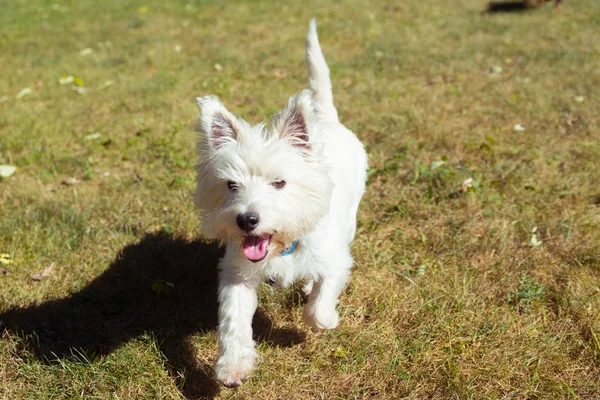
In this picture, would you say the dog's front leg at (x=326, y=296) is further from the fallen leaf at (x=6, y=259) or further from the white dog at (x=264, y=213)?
the fallen leaf at (x=6, y=259)

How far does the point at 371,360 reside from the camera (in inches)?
118

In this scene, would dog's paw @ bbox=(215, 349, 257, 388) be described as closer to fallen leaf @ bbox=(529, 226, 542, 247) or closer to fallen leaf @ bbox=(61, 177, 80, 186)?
fallen leaf @ bbox=(529, 226, 542, 247)

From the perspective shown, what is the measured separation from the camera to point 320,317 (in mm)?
2973

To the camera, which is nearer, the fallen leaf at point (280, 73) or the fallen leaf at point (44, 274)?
the fallen leaf at point (44, 274)

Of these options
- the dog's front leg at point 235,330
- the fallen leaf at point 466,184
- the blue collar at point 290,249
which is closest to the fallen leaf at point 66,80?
the fallen leaf at point 466,184

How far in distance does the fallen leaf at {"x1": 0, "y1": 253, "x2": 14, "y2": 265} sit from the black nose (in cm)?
220

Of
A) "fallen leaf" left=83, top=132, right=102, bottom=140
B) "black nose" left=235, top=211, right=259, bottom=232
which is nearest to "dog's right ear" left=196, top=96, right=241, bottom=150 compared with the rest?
"black nose" left=235, top=211, right=259, bottom=232

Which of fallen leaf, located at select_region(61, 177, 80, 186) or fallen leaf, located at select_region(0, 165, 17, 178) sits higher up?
fallen leaf, located at select_region(0, 165, 17, 178)

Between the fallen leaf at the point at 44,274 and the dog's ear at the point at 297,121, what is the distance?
2044 mm

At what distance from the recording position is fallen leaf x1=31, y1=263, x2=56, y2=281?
12.2ft

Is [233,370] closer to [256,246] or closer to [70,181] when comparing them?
Answer: [256,246]

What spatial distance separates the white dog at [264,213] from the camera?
104 inches

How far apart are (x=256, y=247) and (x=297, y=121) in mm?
690

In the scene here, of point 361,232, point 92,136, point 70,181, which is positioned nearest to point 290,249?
point 361,232
